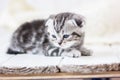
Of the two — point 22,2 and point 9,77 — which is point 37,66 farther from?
point 22,2

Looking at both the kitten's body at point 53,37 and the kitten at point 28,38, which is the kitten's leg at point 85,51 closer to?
the kitten's body at point 53,37

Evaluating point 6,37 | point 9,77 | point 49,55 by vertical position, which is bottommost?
point 9,77

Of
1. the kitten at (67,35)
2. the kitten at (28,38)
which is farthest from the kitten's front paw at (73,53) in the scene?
the kitten at (28,38)

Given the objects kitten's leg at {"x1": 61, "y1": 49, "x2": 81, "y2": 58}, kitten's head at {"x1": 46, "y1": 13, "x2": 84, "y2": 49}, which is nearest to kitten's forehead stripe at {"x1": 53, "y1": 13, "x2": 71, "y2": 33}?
kitten's head at {"x1": 46, "y1": 13, "x2": 84, "y2": 49}

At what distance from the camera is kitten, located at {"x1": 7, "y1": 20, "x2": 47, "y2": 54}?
1410 millimetres

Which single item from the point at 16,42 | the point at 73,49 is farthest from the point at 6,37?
the point at 73,49

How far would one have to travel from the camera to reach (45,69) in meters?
1.25

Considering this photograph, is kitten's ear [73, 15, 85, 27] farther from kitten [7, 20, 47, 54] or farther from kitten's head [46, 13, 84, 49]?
kitten [7, 20, 47, 54]

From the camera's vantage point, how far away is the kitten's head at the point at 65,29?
1366mm

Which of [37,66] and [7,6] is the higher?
[7,6]

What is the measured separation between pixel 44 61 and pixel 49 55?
81 mm

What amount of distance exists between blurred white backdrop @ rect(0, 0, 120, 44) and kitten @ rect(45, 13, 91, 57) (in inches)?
1.4

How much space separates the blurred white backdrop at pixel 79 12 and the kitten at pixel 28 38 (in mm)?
34

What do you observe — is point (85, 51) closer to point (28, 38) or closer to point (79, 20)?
point (79, 20)
